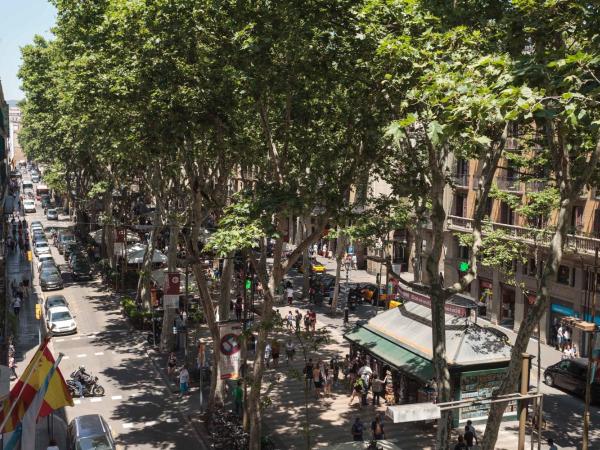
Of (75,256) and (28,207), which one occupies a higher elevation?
(28,207)

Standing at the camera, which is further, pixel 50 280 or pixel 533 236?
pixel 50 280

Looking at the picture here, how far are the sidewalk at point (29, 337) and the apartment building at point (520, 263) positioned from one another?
1921cm

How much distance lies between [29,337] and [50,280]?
11.9 m

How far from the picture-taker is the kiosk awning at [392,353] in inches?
917

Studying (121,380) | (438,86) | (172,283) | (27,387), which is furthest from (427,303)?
(27,387)

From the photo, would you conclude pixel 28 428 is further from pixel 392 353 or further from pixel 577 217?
pixel 577 217

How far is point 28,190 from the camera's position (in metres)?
126

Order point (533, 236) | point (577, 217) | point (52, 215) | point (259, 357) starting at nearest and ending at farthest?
point (259, 357) < point (533, 236) < point (577, 217) < point (52, 215)

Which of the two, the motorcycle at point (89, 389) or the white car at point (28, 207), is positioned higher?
the white car at point (28, 207)

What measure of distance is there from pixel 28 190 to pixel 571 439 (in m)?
122

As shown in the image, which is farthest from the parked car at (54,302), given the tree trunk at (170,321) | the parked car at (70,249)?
the parked car at (70,249)

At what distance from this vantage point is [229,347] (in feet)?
67.4

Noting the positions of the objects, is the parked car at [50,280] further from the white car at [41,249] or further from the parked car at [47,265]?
the white car at [41,249]

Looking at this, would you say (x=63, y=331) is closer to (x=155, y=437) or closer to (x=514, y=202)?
(x=155, y=437)
